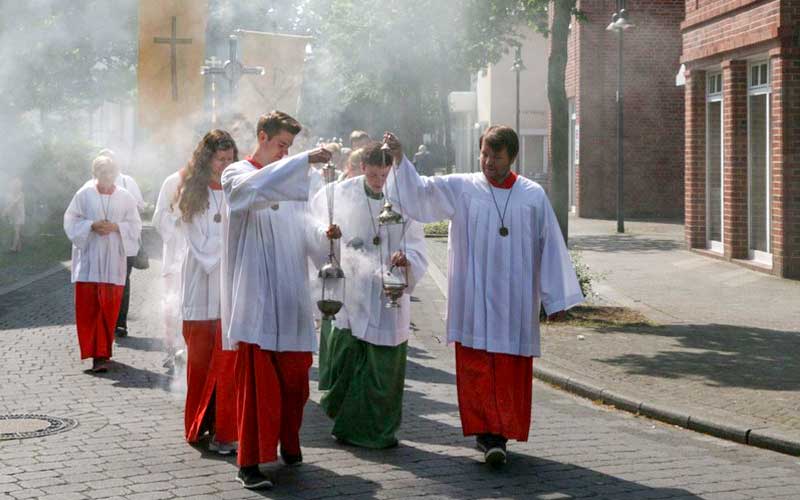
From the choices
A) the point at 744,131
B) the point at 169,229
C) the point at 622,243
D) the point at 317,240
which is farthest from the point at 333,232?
the point at 622,243

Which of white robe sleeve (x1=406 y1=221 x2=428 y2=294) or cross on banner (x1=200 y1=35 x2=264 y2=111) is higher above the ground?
cross on banner (x1=200 y1=35 x2=264 y2=111)

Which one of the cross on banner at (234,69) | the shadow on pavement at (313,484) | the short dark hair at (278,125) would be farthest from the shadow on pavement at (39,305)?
the short dark hair at (278,125)

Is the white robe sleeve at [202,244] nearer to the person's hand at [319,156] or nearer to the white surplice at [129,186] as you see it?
the person's hand at [319,156]

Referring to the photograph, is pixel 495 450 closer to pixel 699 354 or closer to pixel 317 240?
pixel 317 240

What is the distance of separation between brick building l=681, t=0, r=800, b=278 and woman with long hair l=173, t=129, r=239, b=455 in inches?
439

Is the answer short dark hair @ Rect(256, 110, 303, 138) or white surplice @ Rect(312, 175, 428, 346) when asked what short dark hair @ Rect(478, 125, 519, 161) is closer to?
white surplice @ Rect(312, 175, 428, 346)

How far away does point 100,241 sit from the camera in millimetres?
11742

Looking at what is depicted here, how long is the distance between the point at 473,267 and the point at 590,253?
49.2ft

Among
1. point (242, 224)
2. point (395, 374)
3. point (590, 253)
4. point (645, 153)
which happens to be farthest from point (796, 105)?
point (645, 153)

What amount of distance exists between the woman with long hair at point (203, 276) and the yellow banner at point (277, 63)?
986 centimetres

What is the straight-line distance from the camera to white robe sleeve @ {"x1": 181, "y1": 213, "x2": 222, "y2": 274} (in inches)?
324

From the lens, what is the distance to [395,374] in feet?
26.2

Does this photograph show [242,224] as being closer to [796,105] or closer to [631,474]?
[631,474]

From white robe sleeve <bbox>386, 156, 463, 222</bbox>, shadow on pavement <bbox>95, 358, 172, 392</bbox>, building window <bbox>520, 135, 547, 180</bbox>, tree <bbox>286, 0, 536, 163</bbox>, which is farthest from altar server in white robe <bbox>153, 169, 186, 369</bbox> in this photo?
building window <bbox>520, 135, 547, 180</bbox>
